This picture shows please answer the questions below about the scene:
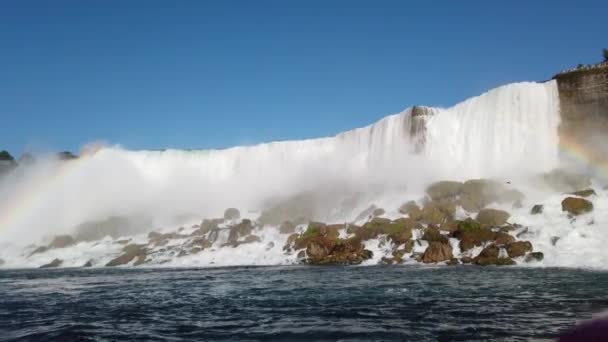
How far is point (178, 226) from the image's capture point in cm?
4481

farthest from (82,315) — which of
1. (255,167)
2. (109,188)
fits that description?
(109,188)

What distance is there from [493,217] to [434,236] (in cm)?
397

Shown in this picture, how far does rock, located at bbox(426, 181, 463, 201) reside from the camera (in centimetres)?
3206

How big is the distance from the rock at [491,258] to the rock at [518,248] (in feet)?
1.50

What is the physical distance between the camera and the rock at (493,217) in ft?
84.7

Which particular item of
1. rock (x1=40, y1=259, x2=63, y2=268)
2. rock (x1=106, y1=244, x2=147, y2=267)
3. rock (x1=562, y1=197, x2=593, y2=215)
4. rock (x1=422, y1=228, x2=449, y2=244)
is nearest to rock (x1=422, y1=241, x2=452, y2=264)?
rock (x1=422, y1=228, x2=449, y2=244)

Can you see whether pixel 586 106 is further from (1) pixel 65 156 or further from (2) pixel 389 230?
(1) pixel 65 156

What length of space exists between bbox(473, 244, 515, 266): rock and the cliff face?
51.5ft

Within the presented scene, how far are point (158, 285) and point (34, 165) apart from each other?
5433 cm

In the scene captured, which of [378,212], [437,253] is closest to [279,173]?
[378,212]

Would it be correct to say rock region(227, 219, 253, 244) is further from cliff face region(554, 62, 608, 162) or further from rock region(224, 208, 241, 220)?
cliff face region(554, 62, 608, 162)

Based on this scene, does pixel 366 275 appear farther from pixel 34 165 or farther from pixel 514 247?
pixel 34 165

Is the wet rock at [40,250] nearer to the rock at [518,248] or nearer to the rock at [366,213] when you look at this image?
the rock at [366,213]

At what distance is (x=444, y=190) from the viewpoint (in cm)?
3244
